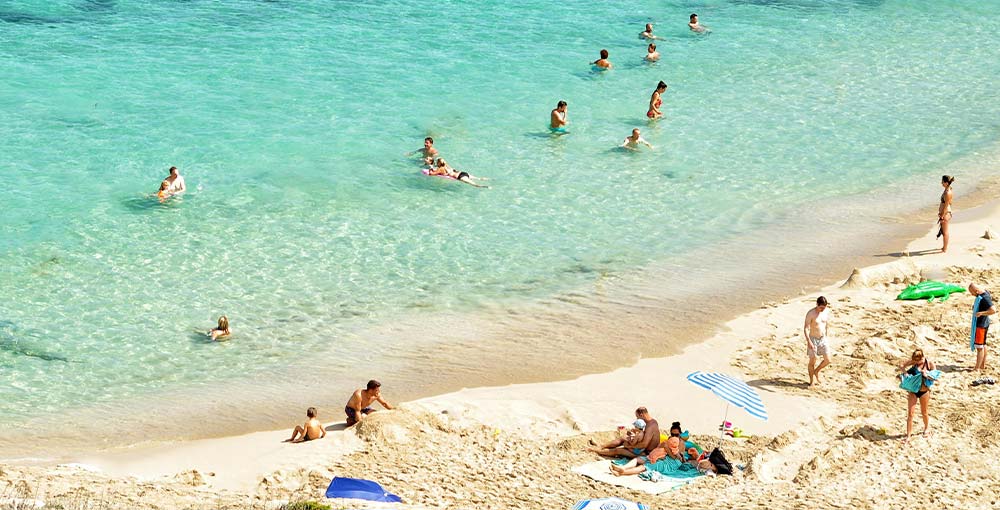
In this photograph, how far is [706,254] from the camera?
2139 cm

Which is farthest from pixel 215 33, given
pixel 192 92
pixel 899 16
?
pixel 899 16

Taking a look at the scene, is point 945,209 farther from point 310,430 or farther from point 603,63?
point 603,63

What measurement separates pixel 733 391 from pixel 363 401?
4777mm

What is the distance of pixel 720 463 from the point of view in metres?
13.8

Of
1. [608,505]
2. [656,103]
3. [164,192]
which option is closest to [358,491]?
[608,505]

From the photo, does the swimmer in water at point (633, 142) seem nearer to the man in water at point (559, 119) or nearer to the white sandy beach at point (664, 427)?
the man in water at point (559, 119)

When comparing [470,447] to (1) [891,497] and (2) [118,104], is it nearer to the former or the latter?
(1) [891,497]

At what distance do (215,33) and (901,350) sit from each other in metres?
22.6

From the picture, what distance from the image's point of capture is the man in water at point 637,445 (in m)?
14.2

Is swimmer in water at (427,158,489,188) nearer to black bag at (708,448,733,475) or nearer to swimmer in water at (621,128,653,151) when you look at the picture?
swimmer in water at (621,128,653,151)

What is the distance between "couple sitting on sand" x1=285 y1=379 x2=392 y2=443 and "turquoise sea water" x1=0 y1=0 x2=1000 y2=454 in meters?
1.56

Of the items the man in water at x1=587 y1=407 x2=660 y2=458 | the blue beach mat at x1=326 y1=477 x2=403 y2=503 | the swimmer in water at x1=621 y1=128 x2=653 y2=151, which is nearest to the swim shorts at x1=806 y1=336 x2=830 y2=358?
the man in water at x1=587 y1=407 x2=660 y2=458

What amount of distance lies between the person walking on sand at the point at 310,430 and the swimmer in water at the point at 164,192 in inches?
369

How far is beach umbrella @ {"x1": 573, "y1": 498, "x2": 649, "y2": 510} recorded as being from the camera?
12.3m
